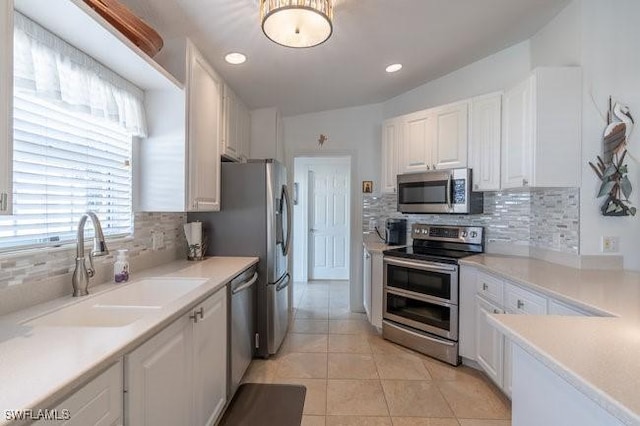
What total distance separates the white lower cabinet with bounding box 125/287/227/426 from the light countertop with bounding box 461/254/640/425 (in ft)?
3.98

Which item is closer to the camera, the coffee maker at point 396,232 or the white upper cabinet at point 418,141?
the white upper cabinet at point 418,141

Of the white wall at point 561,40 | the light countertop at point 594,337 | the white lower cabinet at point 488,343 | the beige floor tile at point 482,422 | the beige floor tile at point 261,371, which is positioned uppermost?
the white wall at point 561,40

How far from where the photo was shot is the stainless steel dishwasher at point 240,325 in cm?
190

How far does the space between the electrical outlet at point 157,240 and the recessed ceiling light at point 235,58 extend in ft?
4.43

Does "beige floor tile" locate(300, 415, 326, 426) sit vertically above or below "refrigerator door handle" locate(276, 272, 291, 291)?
below

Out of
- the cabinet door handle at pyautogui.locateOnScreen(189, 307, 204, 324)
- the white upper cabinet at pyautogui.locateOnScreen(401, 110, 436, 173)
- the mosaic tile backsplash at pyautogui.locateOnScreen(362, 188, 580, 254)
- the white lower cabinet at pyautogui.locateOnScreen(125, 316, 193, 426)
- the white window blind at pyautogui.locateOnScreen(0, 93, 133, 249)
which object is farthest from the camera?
the white upper cabinet at pyautogui.locateOnScreen(401, 110, 436, 173)

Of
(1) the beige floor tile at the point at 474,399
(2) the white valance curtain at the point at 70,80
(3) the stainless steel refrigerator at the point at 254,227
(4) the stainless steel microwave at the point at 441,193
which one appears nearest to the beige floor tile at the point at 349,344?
(3) the stainless steel refrigerator at the point at 254,227

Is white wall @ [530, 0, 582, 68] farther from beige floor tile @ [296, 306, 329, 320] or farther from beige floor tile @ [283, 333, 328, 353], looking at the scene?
beige floor tile @ [296, 306, 329, 320]

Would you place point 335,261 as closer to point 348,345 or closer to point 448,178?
point 348,345

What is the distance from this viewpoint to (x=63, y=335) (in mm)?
960

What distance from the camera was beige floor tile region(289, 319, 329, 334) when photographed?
313 centimetres

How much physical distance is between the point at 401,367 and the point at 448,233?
1.31 m

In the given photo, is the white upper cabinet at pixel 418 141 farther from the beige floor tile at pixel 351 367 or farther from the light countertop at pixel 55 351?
the light countertop at pixel 55 351

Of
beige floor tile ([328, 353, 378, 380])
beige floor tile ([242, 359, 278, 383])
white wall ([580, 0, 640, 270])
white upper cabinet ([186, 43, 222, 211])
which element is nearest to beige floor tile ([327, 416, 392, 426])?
beige floor tile ([328, 353, 378, 380])
